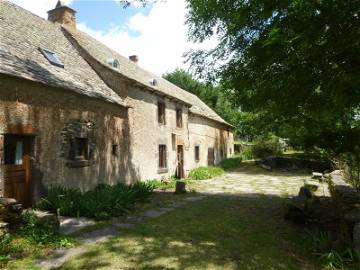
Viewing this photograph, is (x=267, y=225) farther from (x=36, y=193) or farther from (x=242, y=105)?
(x=36, y=193)

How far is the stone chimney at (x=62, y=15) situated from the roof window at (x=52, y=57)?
5.09 m

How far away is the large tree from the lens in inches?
206

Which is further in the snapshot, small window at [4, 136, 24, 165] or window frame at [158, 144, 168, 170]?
window frame at [158, 144, 168, 170]

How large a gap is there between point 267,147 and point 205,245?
26.1 meters

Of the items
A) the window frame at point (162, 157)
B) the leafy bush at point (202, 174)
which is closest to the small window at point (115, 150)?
the window frame at point (162, 157)

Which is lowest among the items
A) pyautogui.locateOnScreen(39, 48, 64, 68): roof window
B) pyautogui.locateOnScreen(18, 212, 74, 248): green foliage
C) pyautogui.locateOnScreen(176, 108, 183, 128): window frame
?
pyautogui.locateOnScreen(18, 212, 74, 248): green foliage

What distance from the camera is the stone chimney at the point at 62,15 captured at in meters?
17.4

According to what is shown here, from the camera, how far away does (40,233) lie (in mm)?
6945

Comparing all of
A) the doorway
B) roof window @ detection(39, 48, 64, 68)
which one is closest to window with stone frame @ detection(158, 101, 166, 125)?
the doorway

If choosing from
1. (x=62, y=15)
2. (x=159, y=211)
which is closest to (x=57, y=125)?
(x=159, y=211)

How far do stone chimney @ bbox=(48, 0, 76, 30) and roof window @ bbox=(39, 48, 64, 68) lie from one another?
509cm

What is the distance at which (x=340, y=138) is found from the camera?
755 cm

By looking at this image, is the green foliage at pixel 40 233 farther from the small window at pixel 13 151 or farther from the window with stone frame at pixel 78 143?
the window with stone frame at pixel 78 143

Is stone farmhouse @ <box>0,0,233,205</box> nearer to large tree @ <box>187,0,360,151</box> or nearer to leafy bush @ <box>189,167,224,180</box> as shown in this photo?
leafy bush @ <box>189,167,224,180</box>
